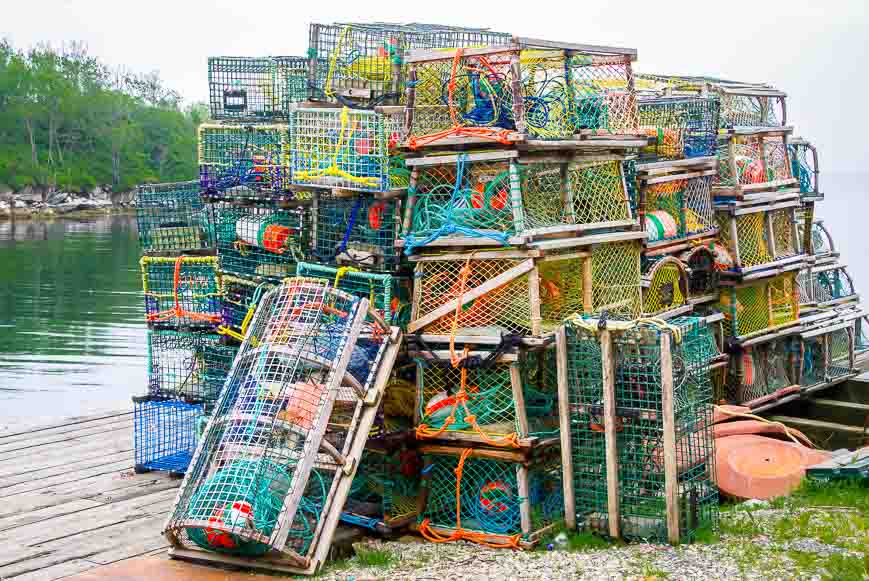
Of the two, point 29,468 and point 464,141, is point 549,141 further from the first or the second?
point 29,468

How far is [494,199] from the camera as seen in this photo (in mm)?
8906

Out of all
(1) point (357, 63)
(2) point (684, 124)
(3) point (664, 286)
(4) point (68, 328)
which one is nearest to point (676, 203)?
(2) point (684, 124)

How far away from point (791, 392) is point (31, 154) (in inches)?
2765

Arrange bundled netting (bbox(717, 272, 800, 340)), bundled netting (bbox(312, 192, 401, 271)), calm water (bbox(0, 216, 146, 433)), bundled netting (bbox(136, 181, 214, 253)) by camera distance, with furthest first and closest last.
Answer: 1. calm water (bbox(0, 216, 146, 433))
2. bundled netting (bbox(717, 272, 800, 340))
3. bundled netting (bbox(136, 181, 214, 253))
4. bundled netting (bbox(312, 192, 401, 271))

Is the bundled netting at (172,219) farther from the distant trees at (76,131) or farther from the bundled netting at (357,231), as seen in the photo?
the distant trees at (76,131)

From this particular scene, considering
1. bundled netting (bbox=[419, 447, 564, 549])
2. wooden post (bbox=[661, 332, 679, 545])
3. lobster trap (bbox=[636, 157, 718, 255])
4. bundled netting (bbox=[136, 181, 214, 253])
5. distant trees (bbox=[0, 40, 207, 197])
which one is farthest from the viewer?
distant trees (bbox=[0, 40, 207, 197])

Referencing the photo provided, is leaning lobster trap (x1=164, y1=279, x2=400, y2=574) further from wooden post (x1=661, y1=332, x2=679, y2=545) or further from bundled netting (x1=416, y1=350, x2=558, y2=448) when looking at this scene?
wooden post (x1=661, y1=332, x2=679, y2=545)

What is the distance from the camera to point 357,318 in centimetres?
836

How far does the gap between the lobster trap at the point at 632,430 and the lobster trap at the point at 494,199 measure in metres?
0.93

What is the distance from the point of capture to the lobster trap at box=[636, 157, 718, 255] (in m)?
11.0

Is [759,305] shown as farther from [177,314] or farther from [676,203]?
[177,314]

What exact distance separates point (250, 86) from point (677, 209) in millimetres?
4254

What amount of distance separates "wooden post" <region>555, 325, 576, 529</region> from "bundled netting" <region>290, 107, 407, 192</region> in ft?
5.97

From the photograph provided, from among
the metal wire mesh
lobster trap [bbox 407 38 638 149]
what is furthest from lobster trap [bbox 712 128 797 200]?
the metal wire mesh
